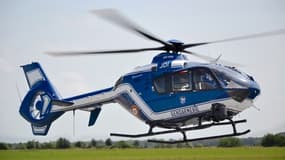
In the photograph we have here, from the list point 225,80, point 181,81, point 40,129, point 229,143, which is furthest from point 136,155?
point 225,80

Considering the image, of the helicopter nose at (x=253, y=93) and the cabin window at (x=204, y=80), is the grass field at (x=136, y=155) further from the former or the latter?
the cabin window at (x=204, y=80)

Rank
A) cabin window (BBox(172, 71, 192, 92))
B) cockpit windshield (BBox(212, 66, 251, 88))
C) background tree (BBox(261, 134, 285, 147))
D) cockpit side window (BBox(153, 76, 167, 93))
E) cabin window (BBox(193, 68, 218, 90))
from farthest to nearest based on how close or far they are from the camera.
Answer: background tree (BBox(261, 134, 285, 147))
cockpit side window (BBox(153, 76, 167, 93))
cabin window (BBox(172, 71, 192, 92))
cabin window (BBox(193, 68, 218, 90))
cockpit windshield (BBox(212, 66, 251, 88))

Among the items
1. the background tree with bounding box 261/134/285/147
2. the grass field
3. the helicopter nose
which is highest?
the background tree with bounding box 261/134/285/147

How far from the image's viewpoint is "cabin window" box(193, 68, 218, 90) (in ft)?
51.2

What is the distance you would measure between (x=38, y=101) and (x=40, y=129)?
102 cm

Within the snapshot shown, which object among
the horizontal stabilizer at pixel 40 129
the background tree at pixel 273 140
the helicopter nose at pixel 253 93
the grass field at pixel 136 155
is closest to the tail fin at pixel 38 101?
the horizontal stabilizer at pixel 40 129

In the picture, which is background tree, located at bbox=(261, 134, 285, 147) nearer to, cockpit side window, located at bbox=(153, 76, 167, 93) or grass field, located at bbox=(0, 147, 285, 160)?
grass field, located at bbox=(0, 147, 285, 160)

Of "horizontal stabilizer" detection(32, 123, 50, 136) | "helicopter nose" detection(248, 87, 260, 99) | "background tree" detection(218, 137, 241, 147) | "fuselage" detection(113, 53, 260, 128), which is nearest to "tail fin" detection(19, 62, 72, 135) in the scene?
"horizontal stabilizer" detection(32, 123, 50, 136)

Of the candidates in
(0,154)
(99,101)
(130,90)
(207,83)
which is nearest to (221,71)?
(207,83)

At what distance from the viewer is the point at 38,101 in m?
20.7

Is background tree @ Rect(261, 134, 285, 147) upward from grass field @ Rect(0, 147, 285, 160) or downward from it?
upward

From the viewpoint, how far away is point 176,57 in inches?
670

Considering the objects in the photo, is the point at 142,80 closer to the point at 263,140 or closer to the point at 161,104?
the point at 161,104

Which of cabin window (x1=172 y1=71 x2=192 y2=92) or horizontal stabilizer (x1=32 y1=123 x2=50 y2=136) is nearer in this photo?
cabin window (x1=172 y1=71 x2=192 y2=92)
